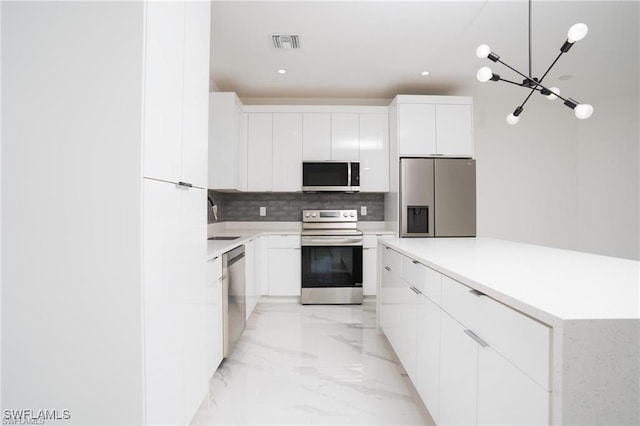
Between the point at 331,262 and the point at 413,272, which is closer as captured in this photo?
the point at 413,272

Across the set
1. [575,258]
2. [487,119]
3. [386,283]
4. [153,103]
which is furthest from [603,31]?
[153,103]

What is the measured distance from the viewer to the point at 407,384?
6.81 feet

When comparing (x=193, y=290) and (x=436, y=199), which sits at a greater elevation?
(x=436, y=199)

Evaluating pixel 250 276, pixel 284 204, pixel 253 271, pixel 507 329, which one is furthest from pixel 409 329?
pixel 284 204

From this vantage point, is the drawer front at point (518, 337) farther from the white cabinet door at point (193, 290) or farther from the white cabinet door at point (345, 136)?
the white cabinet door at point (345, 136)

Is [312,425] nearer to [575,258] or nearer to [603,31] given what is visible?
[575,258]

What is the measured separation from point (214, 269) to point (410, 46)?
2.51 metres

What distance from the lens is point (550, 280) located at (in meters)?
1.09

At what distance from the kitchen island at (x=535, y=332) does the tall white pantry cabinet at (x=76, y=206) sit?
1.11m

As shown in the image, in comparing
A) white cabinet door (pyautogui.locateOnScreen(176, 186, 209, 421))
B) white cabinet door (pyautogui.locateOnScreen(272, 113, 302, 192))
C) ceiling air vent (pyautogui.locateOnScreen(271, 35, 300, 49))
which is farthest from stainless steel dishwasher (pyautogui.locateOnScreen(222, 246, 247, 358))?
ceiling air vent (pyautogui.locateOnScreen(271, 35, 300, 49))

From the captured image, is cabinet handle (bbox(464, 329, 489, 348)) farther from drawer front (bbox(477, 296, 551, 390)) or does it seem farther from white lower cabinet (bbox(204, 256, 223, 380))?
white lower cabinet (bbox(204, 256, 223, 380))

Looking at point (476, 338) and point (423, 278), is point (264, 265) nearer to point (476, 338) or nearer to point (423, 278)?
point (423, 278)

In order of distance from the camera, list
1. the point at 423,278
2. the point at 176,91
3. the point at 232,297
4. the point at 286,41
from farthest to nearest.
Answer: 1. the point at 286,41
2. the point at 232,297
3. the point at 423,278
4. the point at 176,91

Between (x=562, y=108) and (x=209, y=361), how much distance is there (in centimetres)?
534
